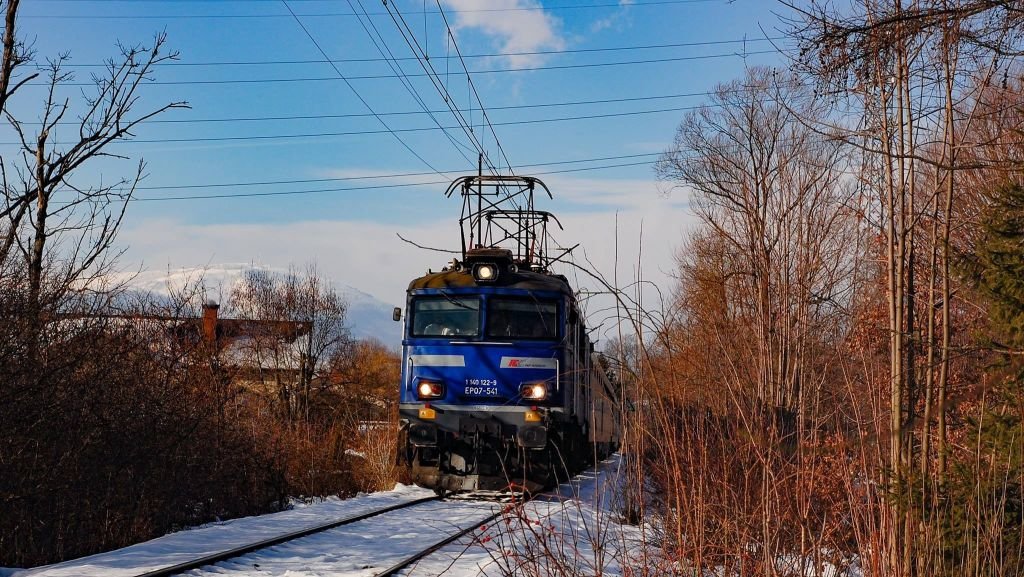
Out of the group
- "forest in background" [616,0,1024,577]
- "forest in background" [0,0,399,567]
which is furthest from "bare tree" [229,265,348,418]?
"forest in background" [616,0,1024,577]

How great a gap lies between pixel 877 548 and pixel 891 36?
2848mm

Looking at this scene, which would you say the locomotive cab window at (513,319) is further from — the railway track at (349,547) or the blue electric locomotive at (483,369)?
the railway track at (349,547)

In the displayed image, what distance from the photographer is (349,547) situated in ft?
28.2

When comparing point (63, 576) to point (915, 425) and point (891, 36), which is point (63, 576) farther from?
point (891, 36)

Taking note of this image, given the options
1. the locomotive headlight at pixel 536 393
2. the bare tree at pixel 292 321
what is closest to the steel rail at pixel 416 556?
the locomotive headlight at pixel 536 393

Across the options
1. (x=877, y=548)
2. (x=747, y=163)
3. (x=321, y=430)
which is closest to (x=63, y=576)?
(x=877, y=548)

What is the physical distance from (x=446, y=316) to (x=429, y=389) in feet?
3.55

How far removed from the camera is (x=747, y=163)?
2206 cm

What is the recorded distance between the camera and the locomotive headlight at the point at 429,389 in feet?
42.6

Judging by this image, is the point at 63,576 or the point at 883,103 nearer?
the point at 883,103

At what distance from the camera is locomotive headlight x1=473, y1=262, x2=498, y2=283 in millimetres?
13086

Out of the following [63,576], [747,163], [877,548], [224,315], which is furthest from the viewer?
[224,315]

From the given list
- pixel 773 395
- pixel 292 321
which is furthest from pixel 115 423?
pixel 292 321

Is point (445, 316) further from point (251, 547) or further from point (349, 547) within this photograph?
point (251, 547)
